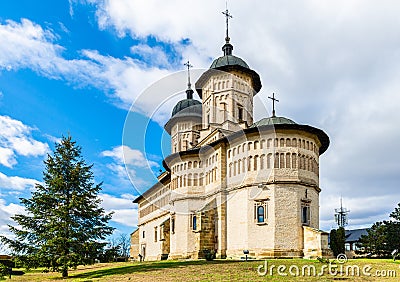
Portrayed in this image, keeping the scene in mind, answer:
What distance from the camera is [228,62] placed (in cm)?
4534

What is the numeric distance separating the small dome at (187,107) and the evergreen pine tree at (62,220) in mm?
29012

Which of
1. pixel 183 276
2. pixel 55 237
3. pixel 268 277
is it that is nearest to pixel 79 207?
pixel 55 237

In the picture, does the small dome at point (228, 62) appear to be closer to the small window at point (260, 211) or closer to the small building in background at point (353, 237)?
the small window at point (260, 211)

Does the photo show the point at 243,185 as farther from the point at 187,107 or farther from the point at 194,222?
the point at 187,107

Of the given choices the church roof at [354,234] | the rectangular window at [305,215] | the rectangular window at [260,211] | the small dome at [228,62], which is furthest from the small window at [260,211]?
the church roof at [354,234]

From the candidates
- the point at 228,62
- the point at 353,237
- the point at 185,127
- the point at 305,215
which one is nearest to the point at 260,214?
the point at 305,215

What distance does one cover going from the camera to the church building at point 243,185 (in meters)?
32.1

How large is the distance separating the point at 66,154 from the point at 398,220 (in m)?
46.0

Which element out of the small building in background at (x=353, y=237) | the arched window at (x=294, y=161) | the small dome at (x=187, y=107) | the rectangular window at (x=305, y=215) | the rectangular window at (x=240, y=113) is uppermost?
the small dome at (x=187, y=107)

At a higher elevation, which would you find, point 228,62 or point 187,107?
point 228,62

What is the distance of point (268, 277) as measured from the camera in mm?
20656

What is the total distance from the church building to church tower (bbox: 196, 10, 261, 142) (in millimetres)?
106

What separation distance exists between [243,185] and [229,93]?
45.0ft

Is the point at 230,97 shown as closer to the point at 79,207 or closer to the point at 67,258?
the point at 79,207
